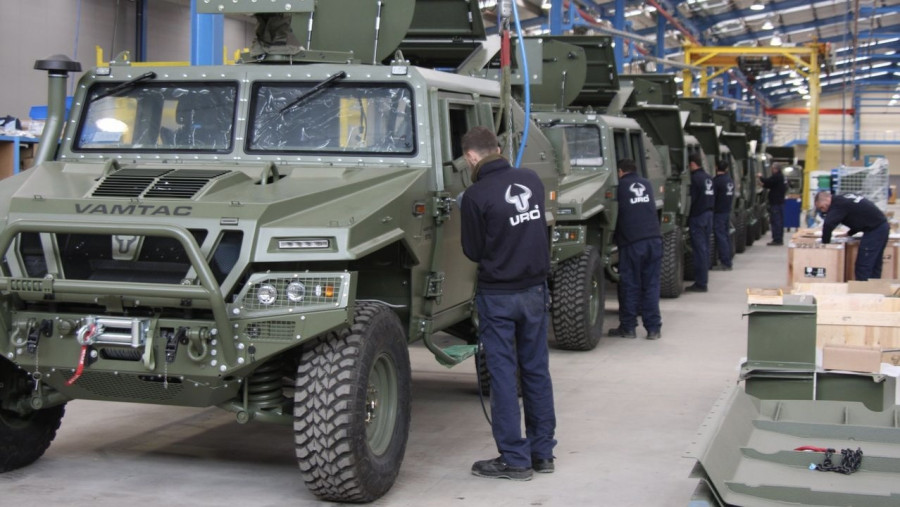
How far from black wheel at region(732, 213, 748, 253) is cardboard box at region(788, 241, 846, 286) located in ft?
26.4

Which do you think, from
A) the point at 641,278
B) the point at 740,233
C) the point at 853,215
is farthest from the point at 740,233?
the point at 641,278

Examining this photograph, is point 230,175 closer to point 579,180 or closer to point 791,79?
point 579,180

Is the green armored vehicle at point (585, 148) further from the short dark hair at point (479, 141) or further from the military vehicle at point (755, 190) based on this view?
the military vehicle at point (755, 190)

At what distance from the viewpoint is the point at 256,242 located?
5.12 metres

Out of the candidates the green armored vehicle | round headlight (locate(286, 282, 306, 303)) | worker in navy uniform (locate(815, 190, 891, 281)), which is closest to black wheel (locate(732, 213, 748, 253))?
the green armored vehicle

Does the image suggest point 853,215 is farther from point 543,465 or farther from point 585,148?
point 543,465

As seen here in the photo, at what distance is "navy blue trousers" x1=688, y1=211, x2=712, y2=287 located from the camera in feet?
47.2

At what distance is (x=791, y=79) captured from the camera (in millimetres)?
53875

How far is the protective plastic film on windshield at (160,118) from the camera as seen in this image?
6.35 m

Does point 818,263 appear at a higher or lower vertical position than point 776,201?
lower

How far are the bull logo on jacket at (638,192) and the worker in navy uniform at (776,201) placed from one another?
40.7ft

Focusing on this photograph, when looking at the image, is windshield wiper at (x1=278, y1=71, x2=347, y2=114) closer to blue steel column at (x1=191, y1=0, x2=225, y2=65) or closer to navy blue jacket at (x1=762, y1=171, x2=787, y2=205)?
blue steel column at (x1=191, y1=0, x2=225, y2=65)

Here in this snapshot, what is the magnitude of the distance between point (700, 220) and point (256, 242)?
10.1m

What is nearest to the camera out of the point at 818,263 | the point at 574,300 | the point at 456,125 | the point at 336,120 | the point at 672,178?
the point at 336,120
